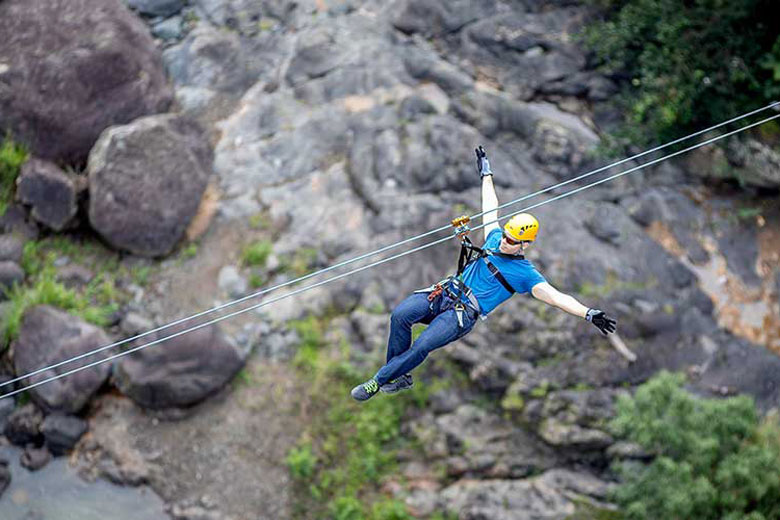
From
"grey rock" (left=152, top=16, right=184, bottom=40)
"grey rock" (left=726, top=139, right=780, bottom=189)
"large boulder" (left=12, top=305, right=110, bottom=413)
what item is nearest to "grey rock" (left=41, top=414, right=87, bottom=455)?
"large boulder" (left=12, top=305, right=110, bottom=413)

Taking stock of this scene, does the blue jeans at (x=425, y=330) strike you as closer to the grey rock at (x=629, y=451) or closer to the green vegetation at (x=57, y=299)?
the grey rock at (x=629, y=451)

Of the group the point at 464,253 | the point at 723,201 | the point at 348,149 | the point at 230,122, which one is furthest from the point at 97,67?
the point at 723,201

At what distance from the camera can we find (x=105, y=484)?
1321 centimetres

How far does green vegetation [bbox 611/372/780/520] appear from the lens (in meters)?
11.2

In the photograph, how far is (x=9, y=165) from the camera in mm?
14508

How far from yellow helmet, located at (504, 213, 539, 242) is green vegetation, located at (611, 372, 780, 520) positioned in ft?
20.2

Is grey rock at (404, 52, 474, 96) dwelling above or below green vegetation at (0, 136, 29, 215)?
above

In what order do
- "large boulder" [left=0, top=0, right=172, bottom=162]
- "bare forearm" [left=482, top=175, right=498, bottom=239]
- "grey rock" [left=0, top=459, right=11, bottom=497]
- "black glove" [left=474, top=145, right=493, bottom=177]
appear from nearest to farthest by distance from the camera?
"bare forearm" [left=482, top=175, right=498, bottom=239], "black glove" [left=474, top=145, right=493, bottom=177], "grey rock" [left=0, top=459, right=11, bottom=497], "large boulder" [left=0, top=0, right=172, bottom=162]

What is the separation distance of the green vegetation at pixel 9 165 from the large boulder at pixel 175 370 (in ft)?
12.1

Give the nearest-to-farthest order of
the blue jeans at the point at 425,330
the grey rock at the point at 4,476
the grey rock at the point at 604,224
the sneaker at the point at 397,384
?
the blue jeans at the point at 425,330
the sneaker at the point at 397,384
the grey rock at the point at 4,476
the grey rock at the point at 604,224

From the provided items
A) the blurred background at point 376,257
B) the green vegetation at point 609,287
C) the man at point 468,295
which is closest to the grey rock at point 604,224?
the blurred background at point 376,257

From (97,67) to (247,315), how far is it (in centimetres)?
522

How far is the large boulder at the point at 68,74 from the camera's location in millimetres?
14633

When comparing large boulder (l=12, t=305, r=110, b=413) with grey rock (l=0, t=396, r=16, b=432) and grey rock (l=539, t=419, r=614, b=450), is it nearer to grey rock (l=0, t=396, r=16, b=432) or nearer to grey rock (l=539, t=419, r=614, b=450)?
grey rock (l=0, t=396, r=16, b=432)
